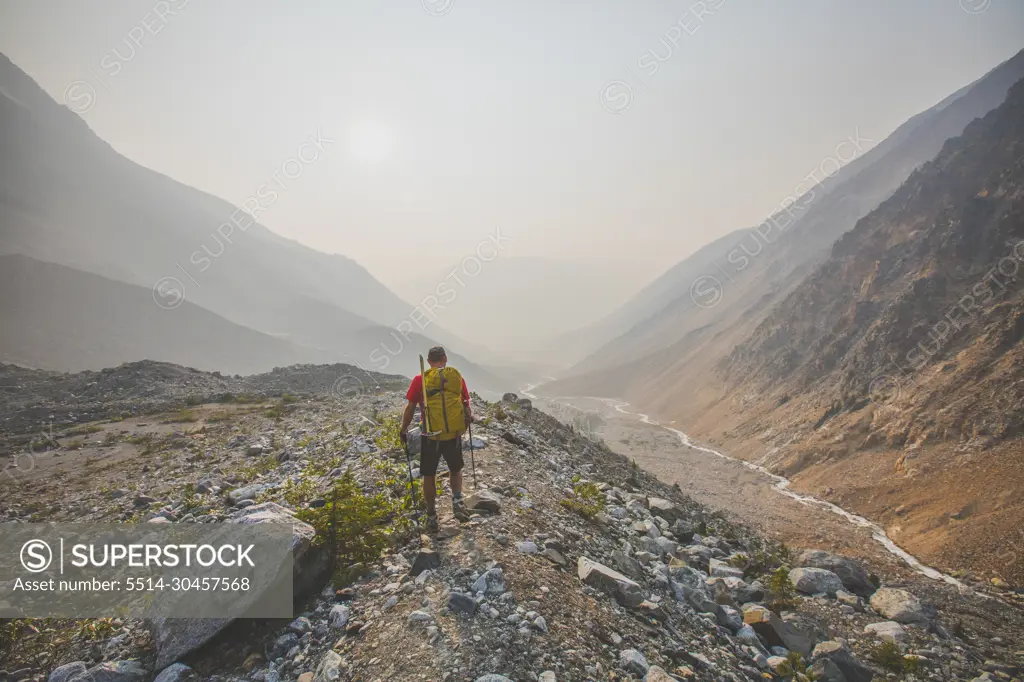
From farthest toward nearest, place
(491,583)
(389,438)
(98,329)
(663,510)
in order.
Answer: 1. (98,329)
2. (389,438)
3. (663,510)
4. (491,583)

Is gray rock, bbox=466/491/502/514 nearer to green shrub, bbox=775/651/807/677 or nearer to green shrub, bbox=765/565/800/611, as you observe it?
green shrub, bbox=775/651/807/677

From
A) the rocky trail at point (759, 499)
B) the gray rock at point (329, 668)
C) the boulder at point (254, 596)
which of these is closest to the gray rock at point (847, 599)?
the gray rock at point (329, 668)

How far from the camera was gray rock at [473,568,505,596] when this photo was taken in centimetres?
539

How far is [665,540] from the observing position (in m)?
9.61

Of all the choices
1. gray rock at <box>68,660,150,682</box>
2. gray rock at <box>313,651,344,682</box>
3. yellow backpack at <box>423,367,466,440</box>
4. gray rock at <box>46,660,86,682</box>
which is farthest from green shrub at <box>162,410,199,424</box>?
gray rock at <box>313,651,344,682</box>

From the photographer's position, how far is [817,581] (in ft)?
32.8

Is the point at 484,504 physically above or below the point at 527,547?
above

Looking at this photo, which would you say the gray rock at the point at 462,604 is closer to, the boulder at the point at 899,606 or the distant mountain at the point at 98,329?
the boulder at the point at 899,606

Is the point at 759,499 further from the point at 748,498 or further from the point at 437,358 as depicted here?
the point at 437,358

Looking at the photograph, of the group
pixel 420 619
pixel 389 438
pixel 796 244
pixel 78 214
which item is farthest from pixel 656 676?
pixel 78 214

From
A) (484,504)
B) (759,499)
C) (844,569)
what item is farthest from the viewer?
(759,499)

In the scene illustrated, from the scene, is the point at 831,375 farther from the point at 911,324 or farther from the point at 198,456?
the point at 198,456

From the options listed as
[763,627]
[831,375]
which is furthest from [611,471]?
[831,375]

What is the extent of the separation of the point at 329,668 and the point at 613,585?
3790 mm
